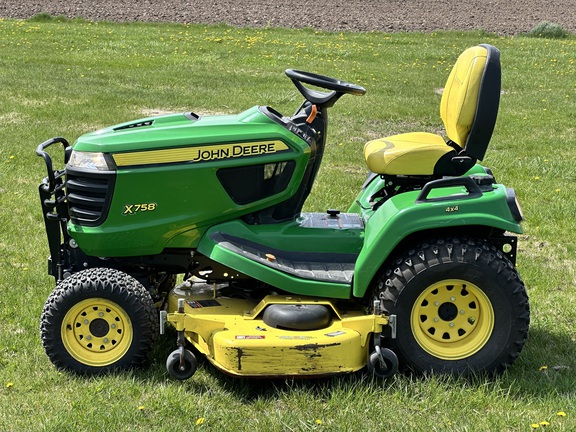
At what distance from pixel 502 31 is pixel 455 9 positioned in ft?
11.3

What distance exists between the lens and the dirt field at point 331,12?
20.6 metres

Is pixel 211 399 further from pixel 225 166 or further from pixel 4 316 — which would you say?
pixel 4 316

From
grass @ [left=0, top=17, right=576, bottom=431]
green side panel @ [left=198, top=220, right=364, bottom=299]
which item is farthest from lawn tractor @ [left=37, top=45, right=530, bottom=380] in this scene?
grass @ [left=0, top=17, right=576, bottom=431]

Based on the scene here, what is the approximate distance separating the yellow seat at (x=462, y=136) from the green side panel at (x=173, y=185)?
50 cm

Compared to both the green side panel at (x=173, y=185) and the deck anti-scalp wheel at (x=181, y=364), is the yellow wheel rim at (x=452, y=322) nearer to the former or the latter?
the green side panel at (x=173, y=185)

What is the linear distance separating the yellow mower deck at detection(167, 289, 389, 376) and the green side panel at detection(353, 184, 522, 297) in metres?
0.21

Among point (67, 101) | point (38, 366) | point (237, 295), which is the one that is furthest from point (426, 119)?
point (38, 366)

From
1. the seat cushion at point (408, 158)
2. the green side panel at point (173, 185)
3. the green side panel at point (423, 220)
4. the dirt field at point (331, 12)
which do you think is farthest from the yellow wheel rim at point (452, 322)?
the dirt field at point (331, 12)

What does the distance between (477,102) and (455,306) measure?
40.4 inches

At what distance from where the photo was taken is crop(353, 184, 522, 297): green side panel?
3791 mm

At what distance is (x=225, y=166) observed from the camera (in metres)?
3.95

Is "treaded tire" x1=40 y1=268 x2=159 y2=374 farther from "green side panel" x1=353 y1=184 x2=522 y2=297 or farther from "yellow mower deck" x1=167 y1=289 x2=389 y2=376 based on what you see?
"green side panel" x1=353 y1=184 x2=522 y2=297

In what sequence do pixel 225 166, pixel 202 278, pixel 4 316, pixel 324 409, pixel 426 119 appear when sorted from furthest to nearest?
pixel 426 119
pixel 4 316
pixel 202 278
pixel 225 166
pixel 324 409

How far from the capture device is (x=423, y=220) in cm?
380
